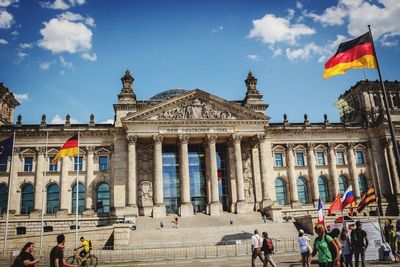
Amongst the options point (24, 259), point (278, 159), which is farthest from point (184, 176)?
point (24, 259)

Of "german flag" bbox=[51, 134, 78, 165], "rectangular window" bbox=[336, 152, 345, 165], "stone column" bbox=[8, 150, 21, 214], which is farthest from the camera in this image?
"rectangular window" bbox=[336, 152, 345, 165]

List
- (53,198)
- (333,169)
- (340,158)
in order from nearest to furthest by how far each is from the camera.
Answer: (53,198), (333,169), (340,158)

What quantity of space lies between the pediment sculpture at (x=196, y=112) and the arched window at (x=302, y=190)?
1563 cm

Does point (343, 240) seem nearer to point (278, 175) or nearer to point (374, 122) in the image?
point (278, 175)

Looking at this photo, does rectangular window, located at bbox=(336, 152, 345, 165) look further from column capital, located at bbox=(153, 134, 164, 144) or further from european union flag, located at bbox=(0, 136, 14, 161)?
european union flag, located at bbox=(0, 136, 14, 161)

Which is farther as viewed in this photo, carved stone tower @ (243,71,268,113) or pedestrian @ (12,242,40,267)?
carved stone tower @ (243,71,268,113)

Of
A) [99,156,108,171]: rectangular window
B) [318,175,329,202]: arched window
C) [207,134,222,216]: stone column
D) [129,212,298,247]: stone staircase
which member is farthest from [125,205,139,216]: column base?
[318,175,329,202]: arched window

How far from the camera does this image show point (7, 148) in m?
32.4

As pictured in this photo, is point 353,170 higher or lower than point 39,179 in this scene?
lower

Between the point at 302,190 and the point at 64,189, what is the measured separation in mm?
35523

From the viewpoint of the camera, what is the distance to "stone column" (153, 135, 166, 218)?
4544 cm

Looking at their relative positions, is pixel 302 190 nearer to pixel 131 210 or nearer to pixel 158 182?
pixel 158 182

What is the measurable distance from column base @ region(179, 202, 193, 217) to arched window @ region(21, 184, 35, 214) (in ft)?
69.4

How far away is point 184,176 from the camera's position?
47281mm
